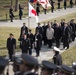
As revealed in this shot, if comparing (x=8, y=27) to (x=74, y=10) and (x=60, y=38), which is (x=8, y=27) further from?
(x=74, y=10)

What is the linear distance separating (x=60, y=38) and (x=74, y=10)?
21.0 meters

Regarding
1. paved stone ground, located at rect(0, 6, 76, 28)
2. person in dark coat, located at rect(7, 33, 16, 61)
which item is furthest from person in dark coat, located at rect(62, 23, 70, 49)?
paved stone ground, located at rect(0, 6, 76, 28)

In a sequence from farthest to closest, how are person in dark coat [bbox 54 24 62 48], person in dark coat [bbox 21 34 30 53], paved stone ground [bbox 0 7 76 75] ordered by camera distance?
person in dark coat [bbox 54 24 62 48], paved stone ground [bbox 0 7 76 75], person in dark coat [bbox 21 34 30 53]

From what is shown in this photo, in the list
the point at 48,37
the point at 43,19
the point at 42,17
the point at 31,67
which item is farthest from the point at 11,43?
the point at 42,17

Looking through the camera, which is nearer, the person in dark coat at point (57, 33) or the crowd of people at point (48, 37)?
the crowd of people at point (48, 37)

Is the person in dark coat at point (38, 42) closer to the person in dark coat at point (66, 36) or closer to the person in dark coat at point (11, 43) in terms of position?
the person in dark coat at point (11, 43)

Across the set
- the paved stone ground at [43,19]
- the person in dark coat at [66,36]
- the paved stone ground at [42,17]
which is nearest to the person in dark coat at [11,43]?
the paved stone ground at [43,19]

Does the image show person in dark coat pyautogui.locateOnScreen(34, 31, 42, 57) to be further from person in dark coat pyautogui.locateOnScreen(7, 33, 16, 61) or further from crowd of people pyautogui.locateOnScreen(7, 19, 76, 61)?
person in dark coat pyautogui.locateOnScreen(7, 33, 16, 61)

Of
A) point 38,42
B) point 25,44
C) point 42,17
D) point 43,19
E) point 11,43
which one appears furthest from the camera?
point 42,17

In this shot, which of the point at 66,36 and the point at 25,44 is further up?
the point at 25,44

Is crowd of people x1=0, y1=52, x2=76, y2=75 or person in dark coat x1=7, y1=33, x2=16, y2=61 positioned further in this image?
person in dark coat x1=7, y1=33, x2=16, y2=61

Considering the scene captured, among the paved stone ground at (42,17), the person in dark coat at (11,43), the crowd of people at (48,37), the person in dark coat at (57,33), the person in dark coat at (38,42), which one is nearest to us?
the person in dark coat at (11,43)

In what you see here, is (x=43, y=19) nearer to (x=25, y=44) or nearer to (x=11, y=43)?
(x=25, y=44)

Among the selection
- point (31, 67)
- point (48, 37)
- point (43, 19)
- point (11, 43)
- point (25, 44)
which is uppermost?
point (31, 67)
